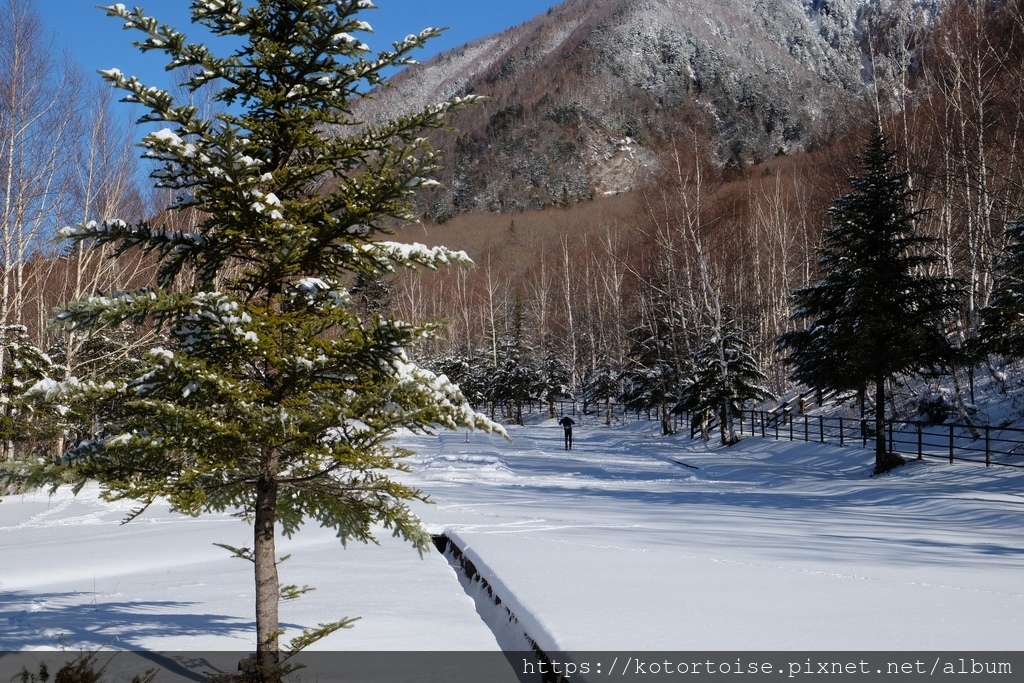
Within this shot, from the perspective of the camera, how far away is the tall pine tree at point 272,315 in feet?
15.4

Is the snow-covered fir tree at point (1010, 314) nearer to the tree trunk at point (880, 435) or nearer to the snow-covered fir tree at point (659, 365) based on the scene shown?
the tree trunk at point (880, 435)

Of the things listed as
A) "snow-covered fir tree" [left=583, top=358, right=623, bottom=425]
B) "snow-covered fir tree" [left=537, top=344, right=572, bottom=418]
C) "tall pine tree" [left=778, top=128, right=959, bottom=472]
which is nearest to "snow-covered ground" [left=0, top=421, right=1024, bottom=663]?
"tall pine tree" [left=778, top=128, right=959, bottom=472]

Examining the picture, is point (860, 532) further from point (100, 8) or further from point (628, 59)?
point (628, 59)

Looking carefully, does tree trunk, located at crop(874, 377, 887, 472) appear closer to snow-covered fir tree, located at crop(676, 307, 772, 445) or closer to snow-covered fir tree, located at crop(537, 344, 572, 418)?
snow-covered fir tree, located at crop(676, 307, 772, 445)

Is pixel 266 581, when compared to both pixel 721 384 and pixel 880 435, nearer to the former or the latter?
pixel 880 435

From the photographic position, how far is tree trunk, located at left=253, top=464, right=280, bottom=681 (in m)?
5.13

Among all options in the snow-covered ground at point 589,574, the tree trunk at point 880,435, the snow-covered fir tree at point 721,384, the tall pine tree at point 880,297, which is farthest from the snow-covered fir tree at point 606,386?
the snow-covered ground at point 589,574

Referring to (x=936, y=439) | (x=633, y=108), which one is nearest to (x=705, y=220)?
(x=936, y=439)

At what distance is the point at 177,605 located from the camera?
24.3 feet

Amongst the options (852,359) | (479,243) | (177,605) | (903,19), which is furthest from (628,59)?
(177,605)

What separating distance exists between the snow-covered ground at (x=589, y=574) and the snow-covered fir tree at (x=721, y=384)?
12967 millimetres

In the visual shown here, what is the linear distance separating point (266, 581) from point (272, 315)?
185 cm

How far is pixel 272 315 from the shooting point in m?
Answer: 5.23

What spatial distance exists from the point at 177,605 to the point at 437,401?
436 cm
